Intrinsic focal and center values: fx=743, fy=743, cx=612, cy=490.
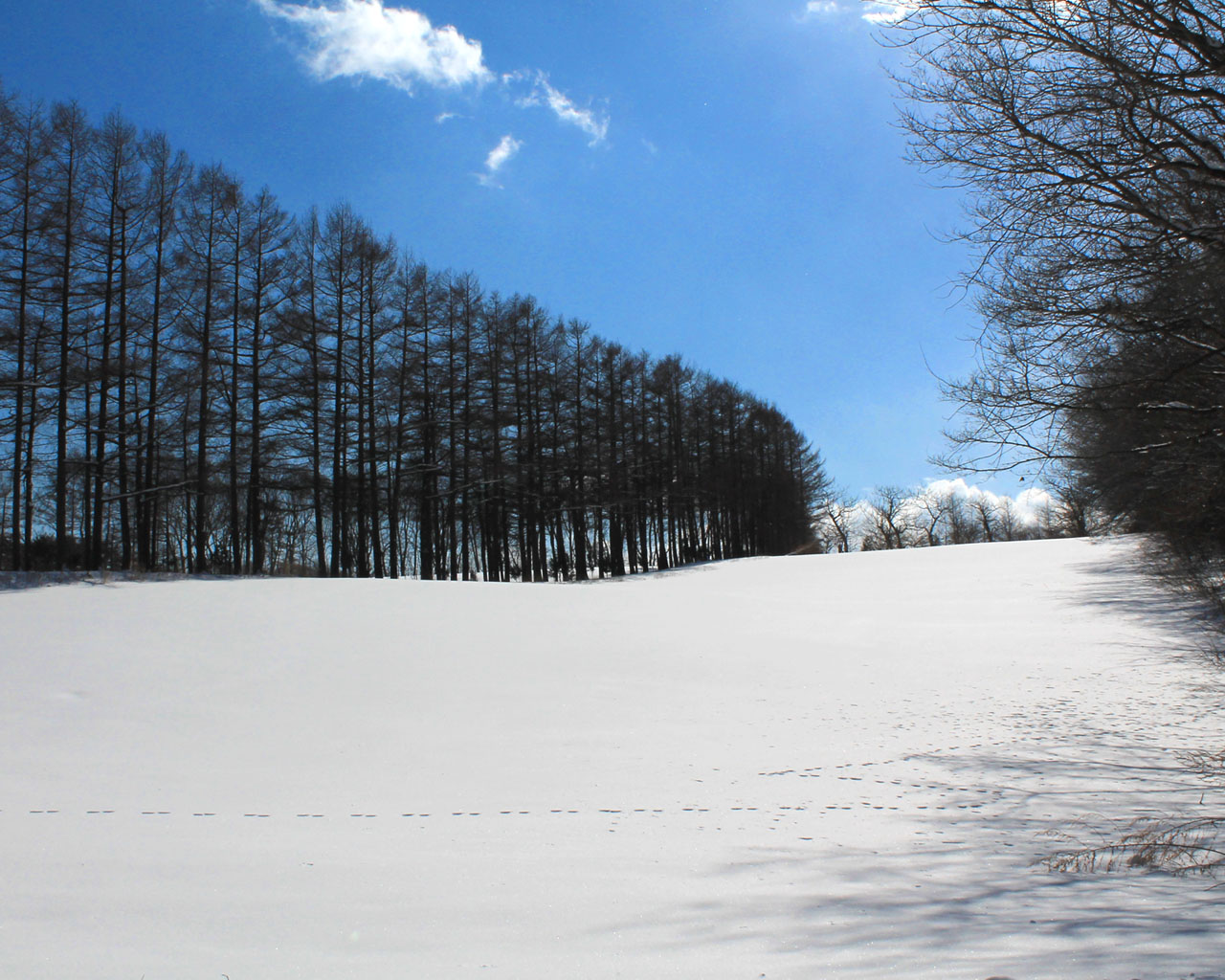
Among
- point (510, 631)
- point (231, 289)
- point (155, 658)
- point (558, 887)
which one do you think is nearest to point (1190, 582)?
point (510, 631)

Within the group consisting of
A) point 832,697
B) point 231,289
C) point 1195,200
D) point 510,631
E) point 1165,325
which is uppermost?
point 231,289

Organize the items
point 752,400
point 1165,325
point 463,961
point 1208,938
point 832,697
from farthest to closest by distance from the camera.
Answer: point 752,400 → point 832,697 → point 1165,325 → point 463,961 → point 1208,938

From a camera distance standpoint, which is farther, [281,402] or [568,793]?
[281,402]

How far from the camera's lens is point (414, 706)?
9.31 metres

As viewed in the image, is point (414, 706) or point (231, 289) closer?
point (414, 706)

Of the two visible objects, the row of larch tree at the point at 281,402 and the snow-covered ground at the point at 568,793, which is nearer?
the snow-covered ground at the point at 568,793

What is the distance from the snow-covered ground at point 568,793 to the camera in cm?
330

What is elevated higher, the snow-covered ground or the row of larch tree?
the row of larch tree

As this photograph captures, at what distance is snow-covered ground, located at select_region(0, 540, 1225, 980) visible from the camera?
130 inches

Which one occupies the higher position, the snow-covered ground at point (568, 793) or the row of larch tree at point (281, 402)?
the row of larch tree at point (281, 402)

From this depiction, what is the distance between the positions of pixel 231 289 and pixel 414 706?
18.8 m

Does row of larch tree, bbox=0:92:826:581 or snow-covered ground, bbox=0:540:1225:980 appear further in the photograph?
row of larch tree, bbox=0:92:826:581

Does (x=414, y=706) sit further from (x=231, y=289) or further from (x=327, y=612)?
(x=231, y=289)

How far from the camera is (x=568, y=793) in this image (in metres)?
6.32
